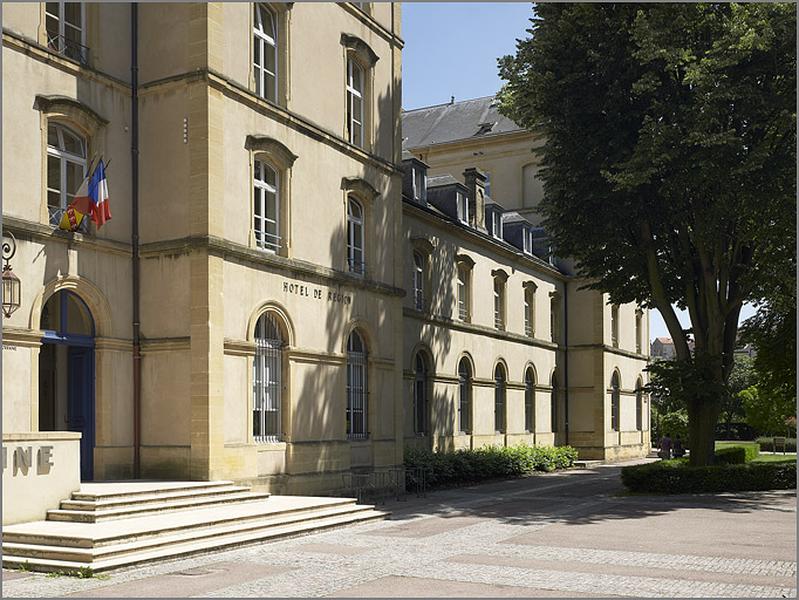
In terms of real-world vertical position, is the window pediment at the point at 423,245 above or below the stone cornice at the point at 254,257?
above

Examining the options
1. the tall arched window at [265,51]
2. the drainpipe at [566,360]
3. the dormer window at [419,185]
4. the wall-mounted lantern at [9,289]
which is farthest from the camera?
the drainpipe at [566,360]

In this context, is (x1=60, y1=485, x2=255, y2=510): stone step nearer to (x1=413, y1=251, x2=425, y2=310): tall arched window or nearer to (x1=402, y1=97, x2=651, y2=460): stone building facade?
(x1=413, y1=251, x2=425, y2=310): tall arched window

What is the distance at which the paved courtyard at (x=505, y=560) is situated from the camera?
11391mm

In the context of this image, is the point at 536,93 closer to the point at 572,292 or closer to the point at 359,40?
the point at 359,40

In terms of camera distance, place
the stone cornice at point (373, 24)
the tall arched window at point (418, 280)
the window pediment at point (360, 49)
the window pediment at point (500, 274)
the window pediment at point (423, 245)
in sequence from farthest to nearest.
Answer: the window pediment at point (500, 274), the tall arched window at point (418, 280), the window pediment at point (423, 245), the stone cornice at point (373, 24), the window pediment at point (360, 49)

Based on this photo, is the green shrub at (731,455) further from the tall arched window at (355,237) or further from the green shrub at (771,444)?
the green shrub at (771,444)

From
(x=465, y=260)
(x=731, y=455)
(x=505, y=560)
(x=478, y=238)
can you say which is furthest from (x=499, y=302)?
(x=505, y=560)

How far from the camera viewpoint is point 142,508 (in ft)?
51.1

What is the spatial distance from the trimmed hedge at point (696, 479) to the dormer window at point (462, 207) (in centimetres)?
1327

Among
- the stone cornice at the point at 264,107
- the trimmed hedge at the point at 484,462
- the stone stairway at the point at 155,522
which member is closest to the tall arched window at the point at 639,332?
the trimmed hedge at the point at 484,462

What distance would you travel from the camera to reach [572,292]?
45281 millimetres

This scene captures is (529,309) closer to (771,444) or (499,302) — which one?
(499,302)

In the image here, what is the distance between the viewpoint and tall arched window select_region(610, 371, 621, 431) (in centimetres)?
4622

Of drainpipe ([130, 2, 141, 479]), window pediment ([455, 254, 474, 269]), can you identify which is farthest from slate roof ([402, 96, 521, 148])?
drainpipe ([130, 2, 141, 479])
